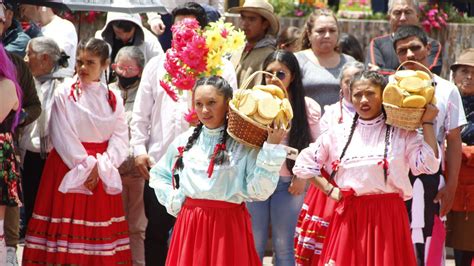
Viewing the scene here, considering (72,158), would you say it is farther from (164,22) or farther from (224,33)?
(164,22)

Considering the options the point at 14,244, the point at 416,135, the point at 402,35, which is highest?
the point at 402,35

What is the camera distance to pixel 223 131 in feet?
22.2

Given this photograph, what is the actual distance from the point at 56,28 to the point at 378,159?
392 centimetres

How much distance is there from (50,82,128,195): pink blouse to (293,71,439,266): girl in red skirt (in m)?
1.92

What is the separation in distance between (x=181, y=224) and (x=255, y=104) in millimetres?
897

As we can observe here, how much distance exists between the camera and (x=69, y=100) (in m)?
8.37

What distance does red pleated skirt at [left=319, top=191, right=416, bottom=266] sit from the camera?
274 inches

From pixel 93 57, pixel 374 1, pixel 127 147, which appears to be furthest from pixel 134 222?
pixel 374 1

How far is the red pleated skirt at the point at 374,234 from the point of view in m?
6.95

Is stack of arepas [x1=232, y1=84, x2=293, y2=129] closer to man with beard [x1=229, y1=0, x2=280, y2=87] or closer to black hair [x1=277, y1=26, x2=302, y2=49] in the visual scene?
man with beard [x1=229, y1=0, x2=280, y2=87]

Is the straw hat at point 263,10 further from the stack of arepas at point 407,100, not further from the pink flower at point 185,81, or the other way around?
the stack of arepas at point 407,100

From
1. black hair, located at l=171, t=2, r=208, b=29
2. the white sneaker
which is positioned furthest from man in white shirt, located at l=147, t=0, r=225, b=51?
the white sneaker

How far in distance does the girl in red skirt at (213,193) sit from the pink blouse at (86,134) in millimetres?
1530

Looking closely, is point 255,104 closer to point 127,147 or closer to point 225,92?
point 225,92
